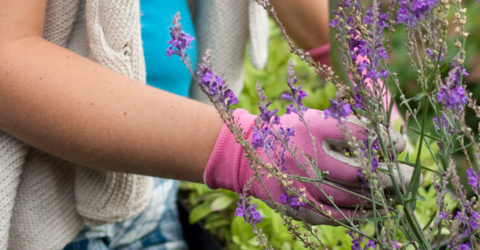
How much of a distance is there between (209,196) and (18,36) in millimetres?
874

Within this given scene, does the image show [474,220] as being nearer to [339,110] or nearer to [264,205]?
[339,110]

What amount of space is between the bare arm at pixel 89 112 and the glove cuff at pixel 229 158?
0.02 meters

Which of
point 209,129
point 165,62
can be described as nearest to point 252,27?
point 165,62

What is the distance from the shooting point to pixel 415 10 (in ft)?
1.31

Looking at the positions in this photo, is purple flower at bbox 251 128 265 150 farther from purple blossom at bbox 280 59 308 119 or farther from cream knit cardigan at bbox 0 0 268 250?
cream knit cardigan at bbox 0 0 268 250

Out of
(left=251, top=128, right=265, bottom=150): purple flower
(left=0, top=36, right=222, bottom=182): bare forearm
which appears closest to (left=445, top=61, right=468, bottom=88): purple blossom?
(left=251, top=128, right=265, bottom=150): purple flower

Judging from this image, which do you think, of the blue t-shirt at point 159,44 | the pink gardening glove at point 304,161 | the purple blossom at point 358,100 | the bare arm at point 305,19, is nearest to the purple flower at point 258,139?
the pink gardening glove at point 304,161

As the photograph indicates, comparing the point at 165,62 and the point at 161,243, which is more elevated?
the point at 165,62

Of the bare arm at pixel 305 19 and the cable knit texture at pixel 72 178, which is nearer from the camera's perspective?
the cable knit texture at pixel 72 178

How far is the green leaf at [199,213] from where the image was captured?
132cm

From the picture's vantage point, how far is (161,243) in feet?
3.98

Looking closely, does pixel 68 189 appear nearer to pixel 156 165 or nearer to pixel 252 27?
pixel 156 165

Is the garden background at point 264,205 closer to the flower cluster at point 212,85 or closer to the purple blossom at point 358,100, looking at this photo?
the purple blossom at point 358,100

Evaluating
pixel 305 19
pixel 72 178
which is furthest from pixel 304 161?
pixel 305 19
